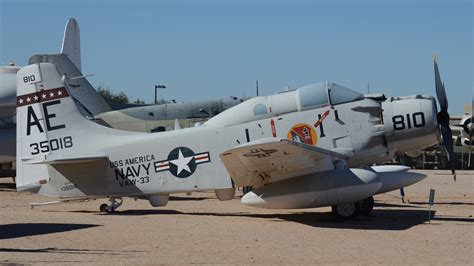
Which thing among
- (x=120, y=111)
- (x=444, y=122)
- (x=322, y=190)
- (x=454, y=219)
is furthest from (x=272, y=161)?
(x=120, y=111)

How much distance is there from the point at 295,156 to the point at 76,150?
524 cm

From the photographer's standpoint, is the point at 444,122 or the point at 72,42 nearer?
the point at 444,122

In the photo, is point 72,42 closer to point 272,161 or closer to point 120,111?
point 120,111

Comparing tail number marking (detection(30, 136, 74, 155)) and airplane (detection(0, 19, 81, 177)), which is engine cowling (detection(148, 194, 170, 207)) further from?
airplane (detection(0, 19, 81, 177))

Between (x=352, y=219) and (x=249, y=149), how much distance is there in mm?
2974

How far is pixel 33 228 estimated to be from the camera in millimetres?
12797

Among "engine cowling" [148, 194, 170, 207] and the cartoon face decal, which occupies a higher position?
the cartoon face decal

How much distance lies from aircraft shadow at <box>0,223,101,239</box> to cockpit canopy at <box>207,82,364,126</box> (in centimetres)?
393

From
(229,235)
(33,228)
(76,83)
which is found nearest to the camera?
(229,235)

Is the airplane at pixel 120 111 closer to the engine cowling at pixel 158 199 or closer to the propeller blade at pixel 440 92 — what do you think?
the engine cowling at pixel 158 199

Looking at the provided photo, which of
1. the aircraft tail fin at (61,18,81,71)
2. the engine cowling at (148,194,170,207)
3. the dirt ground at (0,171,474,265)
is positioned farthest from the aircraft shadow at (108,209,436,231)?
the aircraft tail fin at (61,18,81,71)

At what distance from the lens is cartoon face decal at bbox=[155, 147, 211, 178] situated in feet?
48.5

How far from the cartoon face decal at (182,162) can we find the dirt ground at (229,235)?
1010mm

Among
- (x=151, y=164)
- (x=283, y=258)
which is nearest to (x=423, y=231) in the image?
(x=283, y=258)
